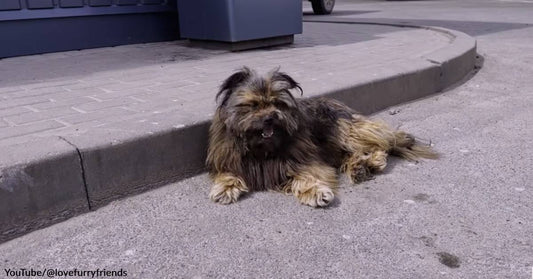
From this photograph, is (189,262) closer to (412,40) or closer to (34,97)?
(34,97)

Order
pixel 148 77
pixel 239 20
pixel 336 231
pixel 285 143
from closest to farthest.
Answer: pixel 336 231
pixel 285 143
pixel 148 77
pixel 239 20

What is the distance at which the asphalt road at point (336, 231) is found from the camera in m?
2.73

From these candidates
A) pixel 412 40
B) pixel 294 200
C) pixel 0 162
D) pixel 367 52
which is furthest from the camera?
pixel 412 40

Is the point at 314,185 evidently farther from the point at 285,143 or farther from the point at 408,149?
the point at 408,149

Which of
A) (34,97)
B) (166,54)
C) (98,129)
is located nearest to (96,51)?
(166,54)

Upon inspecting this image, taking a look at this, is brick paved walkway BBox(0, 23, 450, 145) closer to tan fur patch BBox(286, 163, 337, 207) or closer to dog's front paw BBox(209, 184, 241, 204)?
dog's front paw BBox(209, 184, 241, 204)

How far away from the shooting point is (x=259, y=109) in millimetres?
3355

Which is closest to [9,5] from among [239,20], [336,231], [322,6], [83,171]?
[239,20]

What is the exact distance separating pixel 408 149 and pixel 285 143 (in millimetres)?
1277

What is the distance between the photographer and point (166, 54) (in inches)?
308

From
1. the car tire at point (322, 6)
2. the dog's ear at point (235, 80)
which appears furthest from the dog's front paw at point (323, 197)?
the car tire at point (322, 6)

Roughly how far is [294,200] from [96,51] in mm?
5594

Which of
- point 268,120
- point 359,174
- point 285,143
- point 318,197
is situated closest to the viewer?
point 268,120

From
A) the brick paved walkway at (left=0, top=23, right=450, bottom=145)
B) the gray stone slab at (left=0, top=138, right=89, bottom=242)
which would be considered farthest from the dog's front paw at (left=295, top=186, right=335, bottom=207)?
the gray stone slab at (left=0, top=138, right=89, bottom=242)
